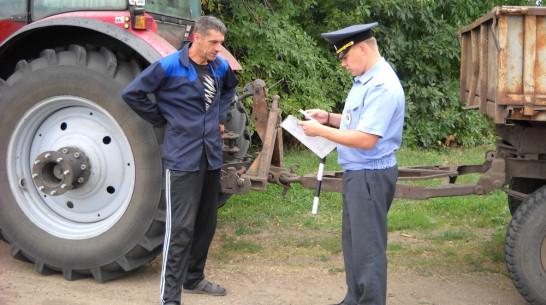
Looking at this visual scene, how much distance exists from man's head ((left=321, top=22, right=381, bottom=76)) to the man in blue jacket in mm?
854

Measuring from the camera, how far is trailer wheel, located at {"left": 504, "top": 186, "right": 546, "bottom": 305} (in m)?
4.15

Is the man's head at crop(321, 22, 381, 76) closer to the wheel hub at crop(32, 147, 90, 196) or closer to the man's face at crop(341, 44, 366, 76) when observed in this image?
the man's face at crop(341, 44, 366, 76)

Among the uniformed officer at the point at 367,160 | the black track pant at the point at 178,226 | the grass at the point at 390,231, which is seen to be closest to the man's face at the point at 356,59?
the uniformed officer at the point at 367,160

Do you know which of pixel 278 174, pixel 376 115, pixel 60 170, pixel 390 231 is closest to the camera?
pixel 376 115

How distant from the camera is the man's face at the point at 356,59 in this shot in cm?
354

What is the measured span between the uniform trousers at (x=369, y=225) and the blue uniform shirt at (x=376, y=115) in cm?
6

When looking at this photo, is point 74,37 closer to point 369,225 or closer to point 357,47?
point 357,47

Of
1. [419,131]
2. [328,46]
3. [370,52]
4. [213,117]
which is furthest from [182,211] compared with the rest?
[419,131]

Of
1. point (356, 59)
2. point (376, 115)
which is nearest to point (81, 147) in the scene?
point (356, 59)

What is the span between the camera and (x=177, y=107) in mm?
4027

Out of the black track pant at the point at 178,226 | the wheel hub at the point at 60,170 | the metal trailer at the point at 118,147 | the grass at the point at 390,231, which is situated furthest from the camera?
the grass at the point at 390,231

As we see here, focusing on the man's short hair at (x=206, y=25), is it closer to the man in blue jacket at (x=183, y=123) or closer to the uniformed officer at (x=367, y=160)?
the man in blue jacket at (x=183, y=123)

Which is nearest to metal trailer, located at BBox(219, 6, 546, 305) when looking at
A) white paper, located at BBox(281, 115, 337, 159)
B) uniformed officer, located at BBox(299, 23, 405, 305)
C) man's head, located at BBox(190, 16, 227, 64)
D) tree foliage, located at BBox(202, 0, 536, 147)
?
white paper, located at BBox(281, 115, 337, 159)

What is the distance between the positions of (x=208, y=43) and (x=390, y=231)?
2.88m
